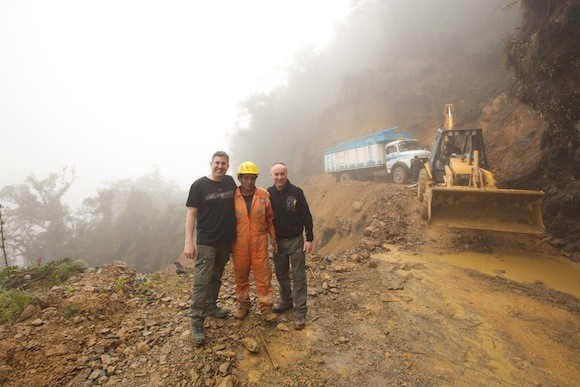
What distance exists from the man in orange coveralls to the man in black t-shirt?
0.36 ft

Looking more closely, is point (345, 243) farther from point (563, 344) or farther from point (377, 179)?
point (563, 344)

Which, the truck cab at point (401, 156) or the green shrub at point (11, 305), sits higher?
the truck cab at point (401, 156)

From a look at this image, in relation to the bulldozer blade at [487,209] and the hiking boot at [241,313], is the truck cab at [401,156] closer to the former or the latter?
the bulldozer blade at [487,209]

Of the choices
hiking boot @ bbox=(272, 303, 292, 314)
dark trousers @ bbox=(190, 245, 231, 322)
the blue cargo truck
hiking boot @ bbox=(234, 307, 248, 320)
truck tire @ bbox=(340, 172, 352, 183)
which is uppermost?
the blue cargo truck

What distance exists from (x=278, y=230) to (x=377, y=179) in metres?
13.2

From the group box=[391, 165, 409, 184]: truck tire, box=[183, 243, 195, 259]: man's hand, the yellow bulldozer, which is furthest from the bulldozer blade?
box=[391, 165, 409, 184]: truck tire

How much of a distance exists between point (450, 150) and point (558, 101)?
2.57m

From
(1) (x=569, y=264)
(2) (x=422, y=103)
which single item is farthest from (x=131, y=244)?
(1) (x=569, y=264)

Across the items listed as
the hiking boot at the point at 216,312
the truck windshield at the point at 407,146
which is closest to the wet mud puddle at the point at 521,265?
the hiking boot at the point at 216,312

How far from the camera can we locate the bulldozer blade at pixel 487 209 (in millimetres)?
5820

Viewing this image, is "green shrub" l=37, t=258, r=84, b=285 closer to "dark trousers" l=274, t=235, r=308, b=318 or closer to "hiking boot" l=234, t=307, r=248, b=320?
"hiking boot" l=234, t=307, r=248, b=320

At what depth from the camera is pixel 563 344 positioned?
326cm

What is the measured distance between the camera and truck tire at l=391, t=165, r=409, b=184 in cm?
1274

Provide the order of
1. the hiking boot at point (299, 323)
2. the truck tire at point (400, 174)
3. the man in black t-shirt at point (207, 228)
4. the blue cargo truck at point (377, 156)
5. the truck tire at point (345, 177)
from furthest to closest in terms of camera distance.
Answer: the truck tire at point (345, 177)
the blue cargo truck at point (377, 156)
the truck tire at point (400, 174)
the hiking boot at point (299, 323)
the man in black t-shirt at point (207, 228)
